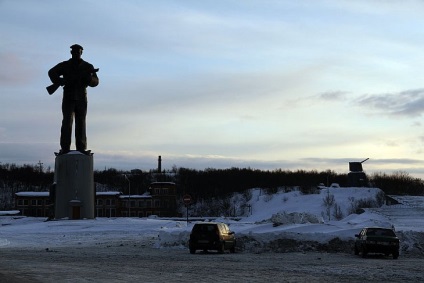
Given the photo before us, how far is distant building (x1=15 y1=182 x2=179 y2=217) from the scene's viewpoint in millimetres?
132625

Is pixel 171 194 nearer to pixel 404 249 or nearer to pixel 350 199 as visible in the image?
pixel 350 199

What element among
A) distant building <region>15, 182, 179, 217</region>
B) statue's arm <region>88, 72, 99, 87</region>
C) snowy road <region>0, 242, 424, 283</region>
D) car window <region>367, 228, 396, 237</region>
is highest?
statue's arm <region>88, 72, 99, 87</region>

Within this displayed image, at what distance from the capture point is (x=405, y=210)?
319 feet

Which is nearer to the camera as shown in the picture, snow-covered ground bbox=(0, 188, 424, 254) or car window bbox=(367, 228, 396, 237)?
car window bbox=(367, 228, 396, 237)

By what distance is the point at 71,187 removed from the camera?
67.2m

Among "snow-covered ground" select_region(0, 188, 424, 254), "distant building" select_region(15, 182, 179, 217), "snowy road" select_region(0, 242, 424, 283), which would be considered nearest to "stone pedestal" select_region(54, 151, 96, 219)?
"snow-covered ground" select_region(0, 188, 424, 254)

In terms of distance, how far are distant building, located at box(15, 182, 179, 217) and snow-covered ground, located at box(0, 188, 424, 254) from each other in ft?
94.4

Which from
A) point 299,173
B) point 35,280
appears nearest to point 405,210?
point 35,280

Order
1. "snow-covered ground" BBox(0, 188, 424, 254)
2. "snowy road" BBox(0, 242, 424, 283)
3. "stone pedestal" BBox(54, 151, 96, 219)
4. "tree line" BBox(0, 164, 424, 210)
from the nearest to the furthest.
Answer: "snowy road" BBox(0, 242, 424, 283)
"snow-covered ground" BBox(0, 188, 424, 254)
"stone pedestal" BBox(54, 151, 96, 219)
"tree line" BBox(0, 164, 424, 210)

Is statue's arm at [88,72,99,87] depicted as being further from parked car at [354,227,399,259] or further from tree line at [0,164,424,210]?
tree line at [0,164,424,210]

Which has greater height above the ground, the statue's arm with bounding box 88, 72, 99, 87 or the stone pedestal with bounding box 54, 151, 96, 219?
the statue's arm with bounding box 88, 72, 99, 87

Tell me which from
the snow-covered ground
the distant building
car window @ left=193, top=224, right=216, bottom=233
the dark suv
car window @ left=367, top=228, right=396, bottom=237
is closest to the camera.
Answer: car window @ left=367, top=228, right=396, bottom=237

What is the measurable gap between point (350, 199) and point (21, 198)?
70314 mm

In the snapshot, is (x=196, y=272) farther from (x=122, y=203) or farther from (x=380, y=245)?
(x=122, y=203)
